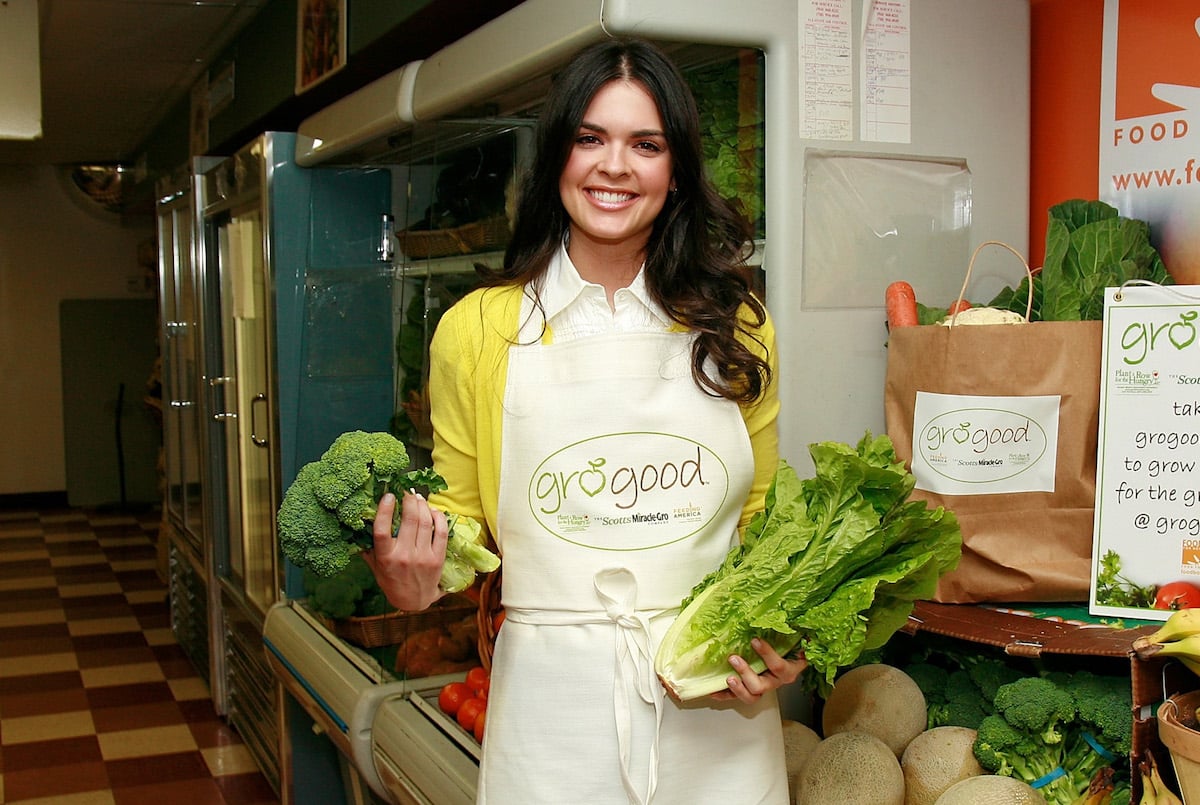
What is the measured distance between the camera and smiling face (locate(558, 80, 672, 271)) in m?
1.52

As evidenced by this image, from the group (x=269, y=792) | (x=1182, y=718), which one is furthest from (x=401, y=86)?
(x=269, y=792)

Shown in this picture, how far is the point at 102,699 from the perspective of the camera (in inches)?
203

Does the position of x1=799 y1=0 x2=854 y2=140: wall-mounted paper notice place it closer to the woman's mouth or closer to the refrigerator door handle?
the woman's mouth

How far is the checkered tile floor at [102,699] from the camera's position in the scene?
4168 mm

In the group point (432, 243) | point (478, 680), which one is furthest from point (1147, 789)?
point (432, 243)

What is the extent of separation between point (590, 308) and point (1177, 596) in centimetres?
90

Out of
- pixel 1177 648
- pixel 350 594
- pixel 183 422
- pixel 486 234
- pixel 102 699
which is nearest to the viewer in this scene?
pixel 1177 648

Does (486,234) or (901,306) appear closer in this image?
(901,306)

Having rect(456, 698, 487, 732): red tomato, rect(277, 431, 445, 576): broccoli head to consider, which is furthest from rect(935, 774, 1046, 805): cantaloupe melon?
rect(456, 698, 487, 732): red tomato

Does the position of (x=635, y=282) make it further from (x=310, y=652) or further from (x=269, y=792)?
(x=269, y=792)

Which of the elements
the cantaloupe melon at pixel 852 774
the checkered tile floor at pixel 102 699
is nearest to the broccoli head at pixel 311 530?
the cantaloupe melon at pixel 852 774

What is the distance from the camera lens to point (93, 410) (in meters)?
10.5

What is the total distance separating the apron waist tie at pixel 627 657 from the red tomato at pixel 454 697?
1135 mm

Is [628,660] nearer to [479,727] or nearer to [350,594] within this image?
[479,727]
